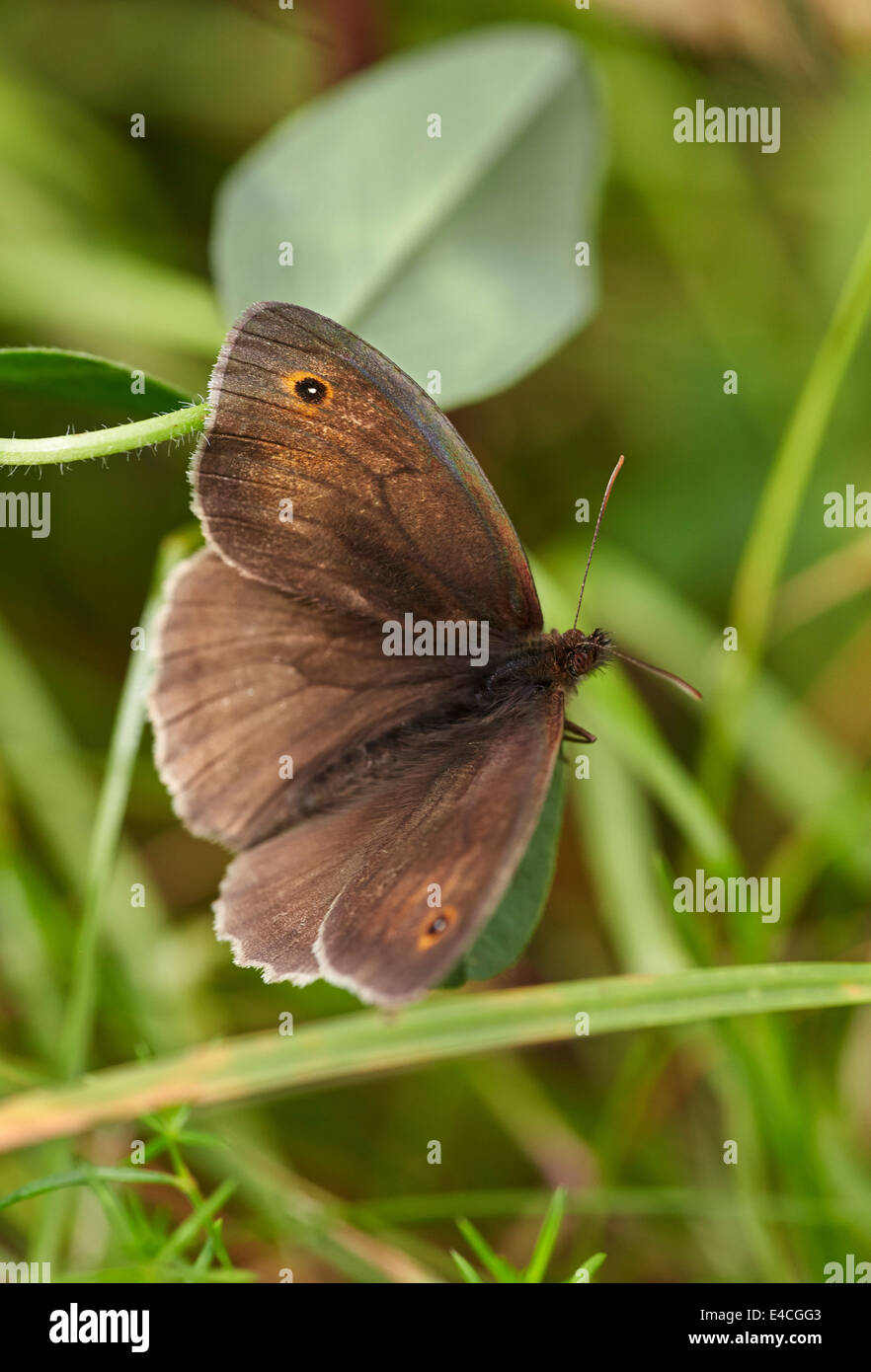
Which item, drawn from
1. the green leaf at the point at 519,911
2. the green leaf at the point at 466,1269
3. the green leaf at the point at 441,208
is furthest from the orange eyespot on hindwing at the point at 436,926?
the green leaf at the point at 441,208

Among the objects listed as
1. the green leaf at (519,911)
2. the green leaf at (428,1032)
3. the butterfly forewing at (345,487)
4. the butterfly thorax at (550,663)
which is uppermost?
the butterfly forewing at (345,487)

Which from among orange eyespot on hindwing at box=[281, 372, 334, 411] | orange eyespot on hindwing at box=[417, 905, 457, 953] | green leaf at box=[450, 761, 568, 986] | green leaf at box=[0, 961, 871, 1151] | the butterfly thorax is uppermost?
orange eyespot on hindwing at box=[281, 372, 334, 411]

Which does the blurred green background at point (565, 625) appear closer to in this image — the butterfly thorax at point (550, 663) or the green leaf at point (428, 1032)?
the green leaf at point (428, 1032)

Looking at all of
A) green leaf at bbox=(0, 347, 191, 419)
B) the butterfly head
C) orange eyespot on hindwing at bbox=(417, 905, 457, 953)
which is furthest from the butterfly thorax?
green leaf at bbox=(0, 347, 191, 419)

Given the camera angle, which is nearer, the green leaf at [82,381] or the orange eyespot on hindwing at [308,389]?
the green leaf at [82,381]

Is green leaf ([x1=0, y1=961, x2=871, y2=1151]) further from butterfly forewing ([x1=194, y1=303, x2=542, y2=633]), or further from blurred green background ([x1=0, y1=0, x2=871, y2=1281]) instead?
butterfly forewing ([x1=194, y1=303, x2=542, y2=633])

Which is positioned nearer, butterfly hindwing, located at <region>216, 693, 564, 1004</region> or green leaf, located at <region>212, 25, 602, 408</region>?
butterfly hindwing, located at <region>216, 693, 564, 1004</region>

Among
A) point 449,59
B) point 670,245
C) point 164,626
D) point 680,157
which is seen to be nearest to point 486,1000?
point 164,626
